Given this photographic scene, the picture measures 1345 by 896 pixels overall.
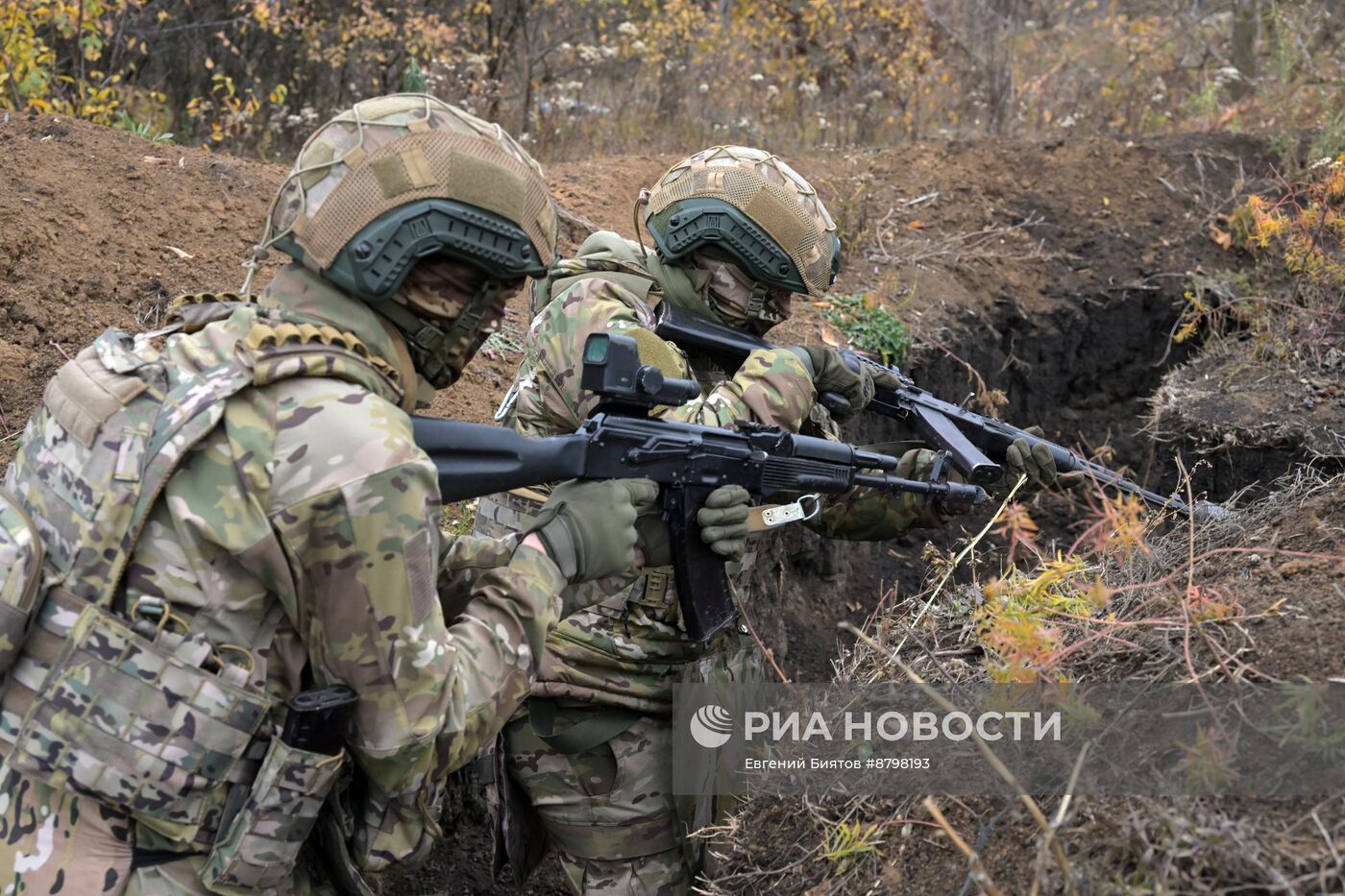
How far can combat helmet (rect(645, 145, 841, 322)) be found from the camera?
12.5 ft

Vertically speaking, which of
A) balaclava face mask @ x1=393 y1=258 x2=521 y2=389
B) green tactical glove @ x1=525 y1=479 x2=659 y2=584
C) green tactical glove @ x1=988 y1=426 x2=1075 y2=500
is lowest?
green tactical glove @ x1=988 y1=426 x2=1075 y2=500

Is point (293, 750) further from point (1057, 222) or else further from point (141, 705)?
point (1057, 222)

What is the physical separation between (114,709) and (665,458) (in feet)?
4.79

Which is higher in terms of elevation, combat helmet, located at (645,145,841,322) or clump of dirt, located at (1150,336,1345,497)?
combat helmet, located at (645,145,841,322)

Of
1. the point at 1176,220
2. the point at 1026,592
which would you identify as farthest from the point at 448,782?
the point at 1176,220

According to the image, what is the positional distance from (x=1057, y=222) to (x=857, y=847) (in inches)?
264

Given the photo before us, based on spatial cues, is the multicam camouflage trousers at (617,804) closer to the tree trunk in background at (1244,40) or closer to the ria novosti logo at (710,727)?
the ria novosti logo at (710,727)

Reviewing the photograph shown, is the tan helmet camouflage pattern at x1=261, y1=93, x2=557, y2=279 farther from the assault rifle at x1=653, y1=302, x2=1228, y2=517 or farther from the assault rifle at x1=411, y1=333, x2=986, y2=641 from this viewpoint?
the assault rifle at x1=653, y1=302, x2=1228, y2=517

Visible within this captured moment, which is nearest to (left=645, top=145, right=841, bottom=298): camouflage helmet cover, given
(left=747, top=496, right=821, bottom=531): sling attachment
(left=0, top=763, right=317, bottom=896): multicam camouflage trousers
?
(left=747, top=496, right=821, bottom=531): sling attachment

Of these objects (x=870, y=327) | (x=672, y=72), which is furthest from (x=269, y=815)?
(x=672, y=72)

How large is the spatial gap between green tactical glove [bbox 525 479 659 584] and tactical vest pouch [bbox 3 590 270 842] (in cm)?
80

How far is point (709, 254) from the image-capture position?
3.93 m

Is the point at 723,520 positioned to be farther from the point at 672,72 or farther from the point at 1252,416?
the point at 672,72

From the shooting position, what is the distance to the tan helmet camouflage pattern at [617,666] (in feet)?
12.1
